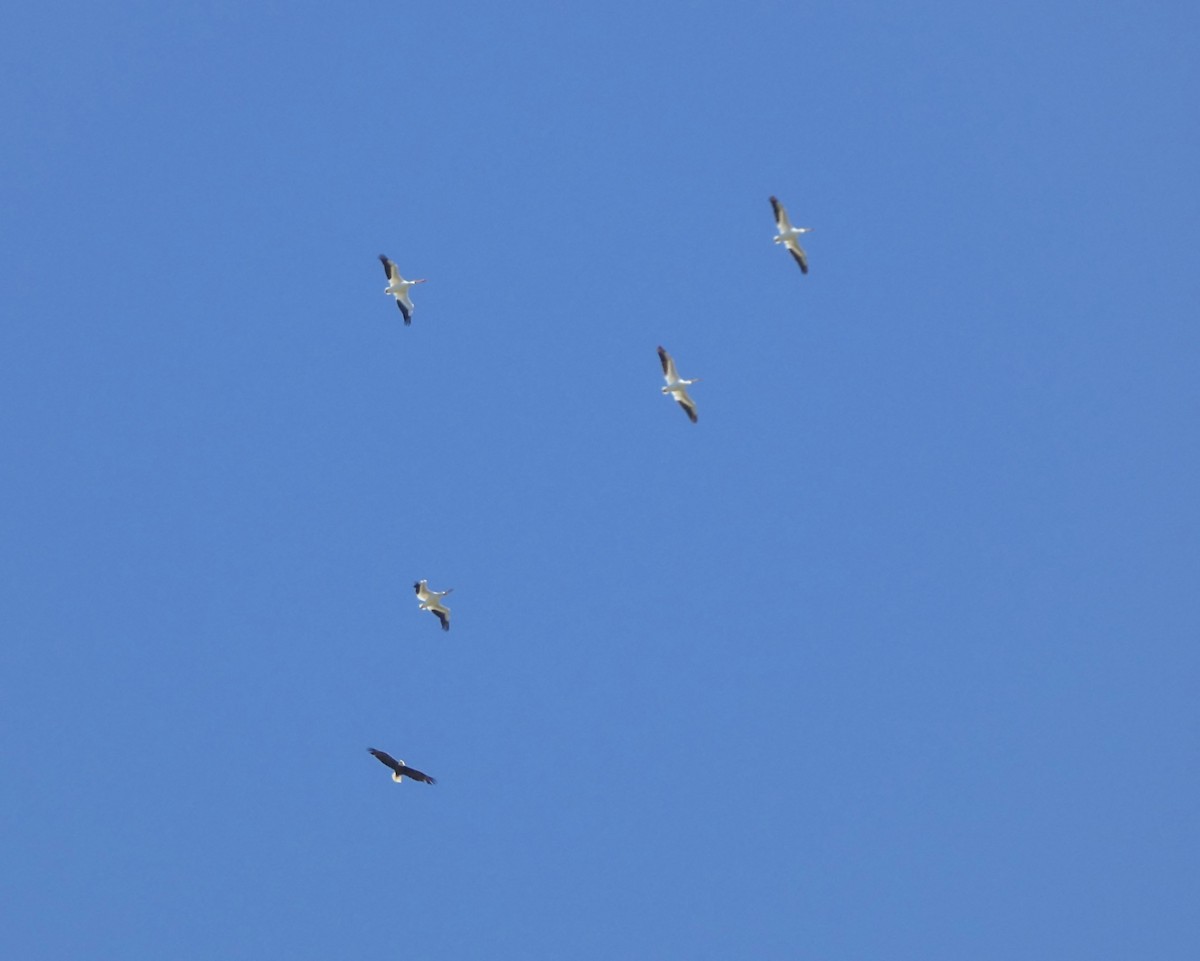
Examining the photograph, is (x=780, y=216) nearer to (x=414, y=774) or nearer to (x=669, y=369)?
(x=669, y=369)

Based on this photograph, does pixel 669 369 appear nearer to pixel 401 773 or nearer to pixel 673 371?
pixel 673 371

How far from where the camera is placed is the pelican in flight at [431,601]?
54.8 meters

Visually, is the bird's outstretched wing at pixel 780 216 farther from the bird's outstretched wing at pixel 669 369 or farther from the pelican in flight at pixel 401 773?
the pelican in flight at pixel 401 773

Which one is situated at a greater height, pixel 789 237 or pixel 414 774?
pixel 789 237

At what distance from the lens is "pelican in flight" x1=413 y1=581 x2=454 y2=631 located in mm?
54781

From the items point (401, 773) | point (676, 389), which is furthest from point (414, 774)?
point (676, 389)

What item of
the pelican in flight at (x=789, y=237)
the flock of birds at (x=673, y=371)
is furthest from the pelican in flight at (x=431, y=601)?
the pelican in flight at (x=789, y=237)

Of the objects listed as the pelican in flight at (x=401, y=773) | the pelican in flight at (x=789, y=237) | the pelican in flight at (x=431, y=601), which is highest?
the pelican in flight at (x=789, y=237)

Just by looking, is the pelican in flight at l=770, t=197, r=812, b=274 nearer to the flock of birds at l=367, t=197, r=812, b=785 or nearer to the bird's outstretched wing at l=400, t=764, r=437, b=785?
the flock of birds at l=367, t=197, r=812, b=785

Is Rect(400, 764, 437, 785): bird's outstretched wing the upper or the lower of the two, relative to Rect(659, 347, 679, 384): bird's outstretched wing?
lower

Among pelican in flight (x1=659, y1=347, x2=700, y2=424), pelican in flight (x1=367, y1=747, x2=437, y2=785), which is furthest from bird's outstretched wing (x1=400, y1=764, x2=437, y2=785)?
pelican in flight (x1=659, y1=347, x2=700, y2=424)

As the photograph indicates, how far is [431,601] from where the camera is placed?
55.2m

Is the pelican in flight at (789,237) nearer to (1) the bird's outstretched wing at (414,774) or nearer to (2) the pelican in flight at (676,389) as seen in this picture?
(2) the pelican in flight at (676,389)

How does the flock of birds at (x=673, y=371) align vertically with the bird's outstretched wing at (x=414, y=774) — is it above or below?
above
